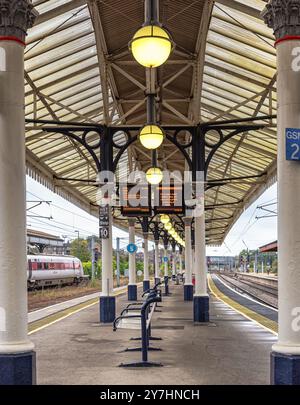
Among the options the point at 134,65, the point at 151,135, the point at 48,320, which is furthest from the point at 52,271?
the point at 151,135

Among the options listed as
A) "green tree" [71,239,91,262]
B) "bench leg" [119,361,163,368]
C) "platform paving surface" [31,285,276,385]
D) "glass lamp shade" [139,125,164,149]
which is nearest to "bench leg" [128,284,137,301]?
"platform paving surface" [31,285,276,385]

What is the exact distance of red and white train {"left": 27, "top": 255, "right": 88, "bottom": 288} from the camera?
141ft

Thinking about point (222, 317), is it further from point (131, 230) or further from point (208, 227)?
point (208, 227)

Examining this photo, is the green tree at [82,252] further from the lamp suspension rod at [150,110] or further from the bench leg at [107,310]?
the lamp suspension rod at [150,110]

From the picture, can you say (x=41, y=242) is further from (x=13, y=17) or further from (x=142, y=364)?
(x=13, y=17)

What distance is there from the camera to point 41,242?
2702 inches

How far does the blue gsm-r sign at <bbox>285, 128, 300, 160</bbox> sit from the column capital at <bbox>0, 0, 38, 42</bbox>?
3301mm

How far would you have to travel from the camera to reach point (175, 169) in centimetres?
3197

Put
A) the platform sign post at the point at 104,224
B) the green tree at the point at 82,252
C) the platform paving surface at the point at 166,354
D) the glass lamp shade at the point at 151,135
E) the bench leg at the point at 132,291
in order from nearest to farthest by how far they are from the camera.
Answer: the platform paving surface at the point at 166,354 < the glass lamp shade at the point at 151,135 < the platform sign post at the point at 104,224 < the bench leg at the point at 132,291 < the green tree at the point at 82,252

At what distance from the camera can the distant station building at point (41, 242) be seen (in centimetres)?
5581

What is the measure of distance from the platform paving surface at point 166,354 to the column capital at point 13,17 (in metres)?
4.64

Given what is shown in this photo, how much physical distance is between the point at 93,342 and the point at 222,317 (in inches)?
279

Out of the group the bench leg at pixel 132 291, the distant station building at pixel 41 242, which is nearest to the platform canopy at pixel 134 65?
the bench leg at pixel 132 291
